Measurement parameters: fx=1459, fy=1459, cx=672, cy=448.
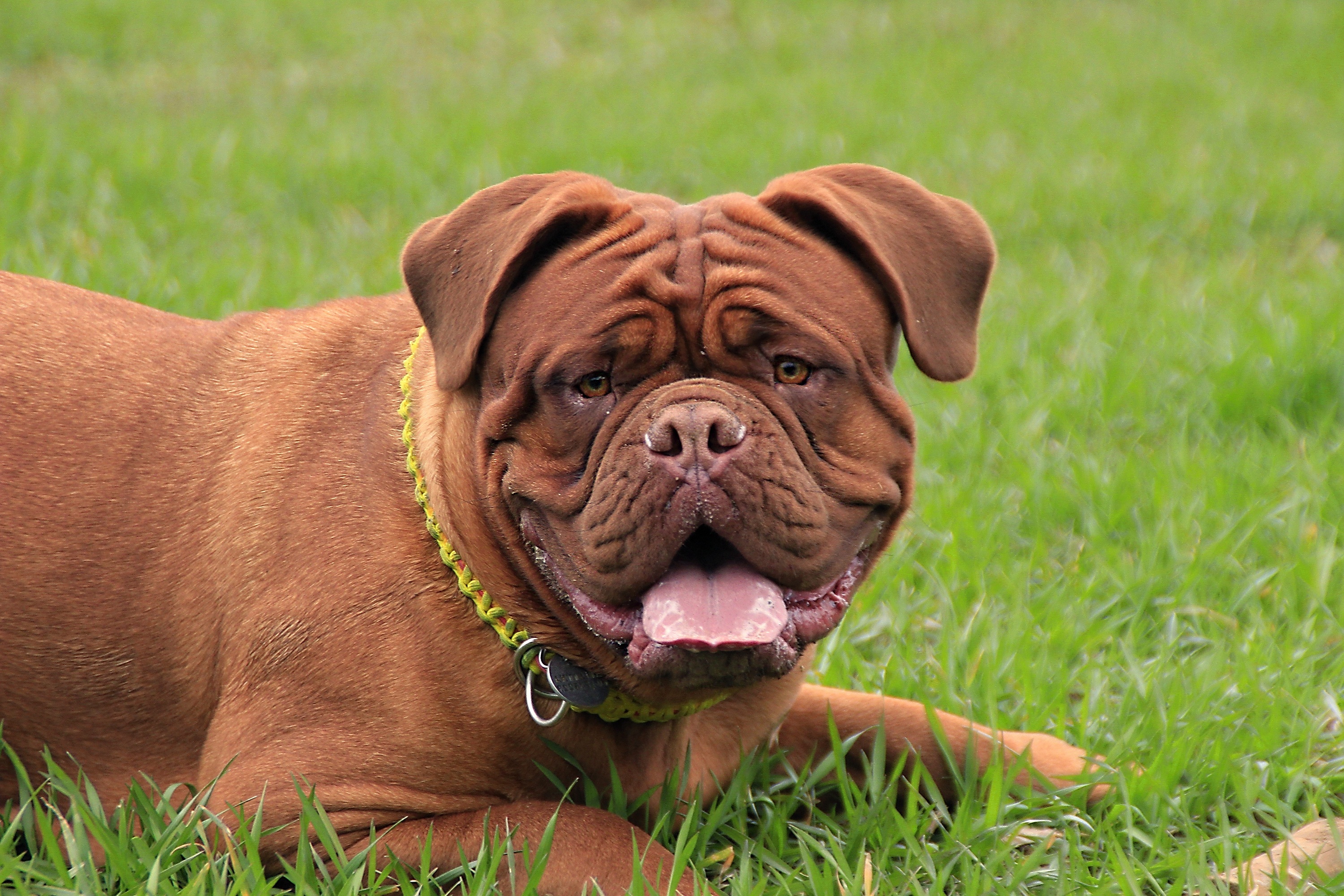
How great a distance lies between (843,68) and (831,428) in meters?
9.69

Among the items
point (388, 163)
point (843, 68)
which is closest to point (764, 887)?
point (388, 163)

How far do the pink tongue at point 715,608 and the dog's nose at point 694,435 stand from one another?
10.2 inches

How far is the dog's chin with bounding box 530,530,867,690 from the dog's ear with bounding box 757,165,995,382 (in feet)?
1.95

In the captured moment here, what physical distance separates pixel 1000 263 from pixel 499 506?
5.23 meters

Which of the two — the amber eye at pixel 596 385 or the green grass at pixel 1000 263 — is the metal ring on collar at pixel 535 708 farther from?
the amber eye at pixel 596 385

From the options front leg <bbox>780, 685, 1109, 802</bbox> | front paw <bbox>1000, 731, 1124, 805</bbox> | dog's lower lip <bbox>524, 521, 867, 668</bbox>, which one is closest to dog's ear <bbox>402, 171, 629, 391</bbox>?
dog's lower lip <bbox>524, 521, 867, 668</bbox>

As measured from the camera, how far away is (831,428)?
3043 millimetres

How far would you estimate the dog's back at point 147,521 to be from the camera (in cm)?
321

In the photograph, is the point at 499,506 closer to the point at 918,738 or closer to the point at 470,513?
the point at 470,513

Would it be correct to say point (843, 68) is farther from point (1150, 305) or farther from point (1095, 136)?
point (1150, 305)

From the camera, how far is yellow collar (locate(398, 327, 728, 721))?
3037 mm

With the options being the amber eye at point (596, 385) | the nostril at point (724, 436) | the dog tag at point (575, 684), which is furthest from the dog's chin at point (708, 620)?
the amber eye at point (596, 385)

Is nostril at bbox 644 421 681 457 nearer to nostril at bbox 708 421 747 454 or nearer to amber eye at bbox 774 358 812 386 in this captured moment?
nostril at bbox 708 421 747 454

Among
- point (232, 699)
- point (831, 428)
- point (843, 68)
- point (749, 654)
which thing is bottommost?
point (843, 68)
